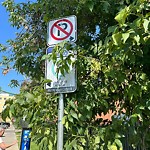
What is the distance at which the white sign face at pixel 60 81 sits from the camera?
201 cm

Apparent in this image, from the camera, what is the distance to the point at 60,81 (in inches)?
80.7

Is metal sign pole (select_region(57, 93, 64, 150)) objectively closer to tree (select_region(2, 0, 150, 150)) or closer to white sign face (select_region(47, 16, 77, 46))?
tree (select_region(2, 0, 150, 150))

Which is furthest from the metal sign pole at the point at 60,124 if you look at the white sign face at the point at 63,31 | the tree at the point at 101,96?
the white sign face at the point at 63,31

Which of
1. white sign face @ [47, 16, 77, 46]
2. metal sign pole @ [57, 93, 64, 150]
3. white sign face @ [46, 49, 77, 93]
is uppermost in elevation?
white sign face @ [47, 16, 77, 46]

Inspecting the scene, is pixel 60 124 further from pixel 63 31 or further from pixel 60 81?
pixel 63 31

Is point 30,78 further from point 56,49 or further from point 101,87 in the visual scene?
point 56,49

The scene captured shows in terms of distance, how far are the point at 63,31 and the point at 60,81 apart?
1.19ft

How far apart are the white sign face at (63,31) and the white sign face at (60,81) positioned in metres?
0.11

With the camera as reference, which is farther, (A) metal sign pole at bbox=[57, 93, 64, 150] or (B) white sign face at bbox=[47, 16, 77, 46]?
(B) white sign face at bbox=[47, 16, 77, 46]

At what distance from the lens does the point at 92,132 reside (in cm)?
226

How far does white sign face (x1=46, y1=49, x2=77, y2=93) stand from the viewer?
6.59ft

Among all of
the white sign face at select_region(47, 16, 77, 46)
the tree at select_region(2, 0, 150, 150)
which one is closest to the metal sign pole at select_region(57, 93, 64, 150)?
the tree at select_region(2, 0, 150, 150)

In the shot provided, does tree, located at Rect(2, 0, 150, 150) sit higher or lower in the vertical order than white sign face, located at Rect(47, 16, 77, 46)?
lower

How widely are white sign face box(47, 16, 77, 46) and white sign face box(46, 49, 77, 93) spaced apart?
11 cm
